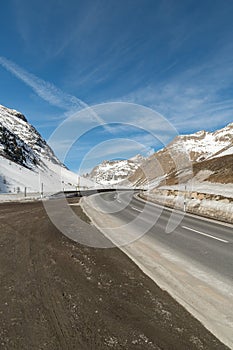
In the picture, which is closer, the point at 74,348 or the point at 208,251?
the point at 74,348

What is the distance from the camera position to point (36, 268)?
19.4 ft

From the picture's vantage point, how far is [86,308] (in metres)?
4.13

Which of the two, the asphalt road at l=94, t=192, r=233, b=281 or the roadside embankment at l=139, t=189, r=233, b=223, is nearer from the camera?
the asphalt road at l=94, t=192, r=233, b=281

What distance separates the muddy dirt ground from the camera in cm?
329

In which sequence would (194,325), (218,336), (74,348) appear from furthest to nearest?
(194,325), (218,336), (74,348)

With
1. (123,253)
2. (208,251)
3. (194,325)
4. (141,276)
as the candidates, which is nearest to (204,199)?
(208,251)

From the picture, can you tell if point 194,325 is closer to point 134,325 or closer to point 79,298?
point 134,325

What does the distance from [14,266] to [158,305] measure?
11.8 feet

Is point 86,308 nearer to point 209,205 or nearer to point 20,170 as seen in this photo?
point 209,205

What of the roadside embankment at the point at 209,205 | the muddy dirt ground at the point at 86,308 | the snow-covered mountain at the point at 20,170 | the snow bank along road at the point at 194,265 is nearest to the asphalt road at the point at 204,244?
the snow bank along road at the point at 194,265

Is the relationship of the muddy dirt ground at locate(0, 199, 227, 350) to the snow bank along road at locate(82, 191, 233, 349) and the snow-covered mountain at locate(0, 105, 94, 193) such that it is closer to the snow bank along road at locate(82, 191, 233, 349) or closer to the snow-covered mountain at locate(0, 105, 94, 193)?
the snow bank along road at locate(82, 191, 233, 349)

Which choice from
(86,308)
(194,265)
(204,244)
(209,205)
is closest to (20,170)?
(209,205)

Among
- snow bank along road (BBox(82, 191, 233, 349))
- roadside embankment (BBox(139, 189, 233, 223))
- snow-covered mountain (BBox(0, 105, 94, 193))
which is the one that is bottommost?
snow bank along road (BBox(82, 191, 233, 349))

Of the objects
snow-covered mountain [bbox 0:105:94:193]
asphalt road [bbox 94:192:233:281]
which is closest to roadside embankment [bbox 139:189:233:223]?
asphalt road [bbox 94:192:233:281]
